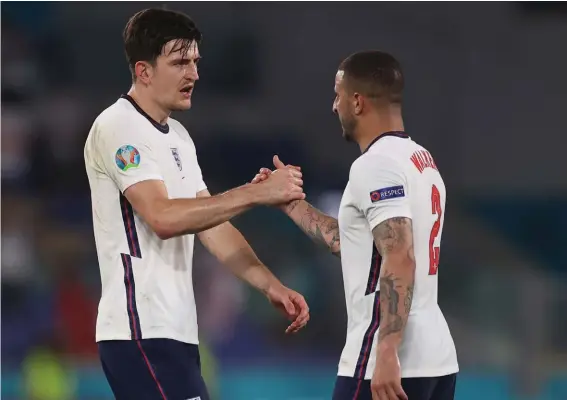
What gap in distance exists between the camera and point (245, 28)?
11.9 metres

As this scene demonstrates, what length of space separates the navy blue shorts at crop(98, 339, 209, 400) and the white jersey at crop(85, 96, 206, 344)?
0.11 feet

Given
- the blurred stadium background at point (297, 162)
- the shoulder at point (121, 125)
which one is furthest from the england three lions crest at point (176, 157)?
the blurred stadium background at point (297, 162)

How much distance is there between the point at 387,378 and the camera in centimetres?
292

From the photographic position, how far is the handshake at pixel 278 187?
11.1 ft

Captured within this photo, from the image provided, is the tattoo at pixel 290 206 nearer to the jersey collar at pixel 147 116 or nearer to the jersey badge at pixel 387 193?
the jersey collar at pixel 147 116

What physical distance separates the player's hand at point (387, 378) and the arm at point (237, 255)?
2.73 feet

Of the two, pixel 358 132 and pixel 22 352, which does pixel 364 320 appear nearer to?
pixel 358 132

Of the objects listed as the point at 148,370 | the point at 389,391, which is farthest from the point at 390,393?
the point at 148,370

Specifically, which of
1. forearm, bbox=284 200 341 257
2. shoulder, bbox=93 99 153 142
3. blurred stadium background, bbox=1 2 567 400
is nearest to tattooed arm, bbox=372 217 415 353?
forearm, bbox=284 200 341 257

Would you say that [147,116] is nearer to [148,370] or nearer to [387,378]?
[148,370]

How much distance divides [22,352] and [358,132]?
781 cm

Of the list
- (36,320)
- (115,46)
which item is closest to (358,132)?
(36,320)

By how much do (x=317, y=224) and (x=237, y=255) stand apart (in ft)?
1.06

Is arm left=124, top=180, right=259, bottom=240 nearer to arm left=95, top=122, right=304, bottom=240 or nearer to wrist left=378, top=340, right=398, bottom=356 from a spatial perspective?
arm left=95, top=122, right=304, bottom=240
